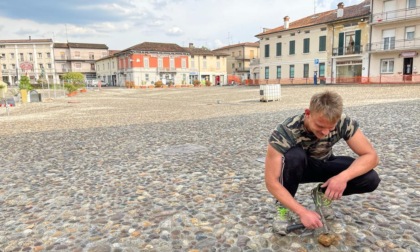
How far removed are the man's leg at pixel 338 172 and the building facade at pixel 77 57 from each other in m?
76.1

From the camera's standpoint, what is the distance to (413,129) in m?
6.68

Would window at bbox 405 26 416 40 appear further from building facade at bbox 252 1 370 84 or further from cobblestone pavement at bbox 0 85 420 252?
cobblestone pavement at bbox 0 85 420 252

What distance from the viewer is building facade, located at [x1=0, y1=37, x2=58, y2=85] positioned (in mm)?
66875

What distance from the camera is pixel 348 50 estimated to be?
32.9 m

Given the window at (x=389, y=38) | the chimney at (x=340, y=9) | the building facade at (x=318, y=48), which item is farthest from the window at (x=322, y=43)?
the window at (x=389, y=38)

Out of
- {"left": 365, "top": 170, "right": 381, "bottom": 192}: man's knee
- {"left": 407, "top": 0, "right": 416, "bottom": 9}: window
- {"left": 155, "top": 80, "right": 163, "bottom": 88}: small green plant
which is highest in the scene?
{"left": 407, "top": 0, "right": 416, "bottom": 9}: window

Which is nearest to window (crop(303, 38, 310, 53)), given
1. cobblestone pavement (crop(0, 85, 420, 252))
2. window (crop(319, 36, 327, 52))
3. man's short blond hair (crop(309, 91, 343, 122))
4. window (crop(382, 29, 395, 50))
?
window (crop(319, 36, 327, 52))

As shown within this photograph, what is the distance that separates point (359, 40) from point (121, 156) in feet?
108

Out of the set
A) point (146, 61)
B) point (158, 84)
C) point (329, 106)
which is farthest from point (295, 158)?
point (146, 61)

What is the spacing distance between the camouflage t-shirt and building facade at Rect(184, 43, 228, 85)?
5421cm

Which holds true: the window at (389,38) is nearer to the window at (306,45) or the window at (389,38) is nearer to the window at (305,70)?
the window at (306,45)

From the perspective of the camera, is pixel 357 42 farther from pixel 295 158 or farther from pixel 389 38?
pixel 295 158

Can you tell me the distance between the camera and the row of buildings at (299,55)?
2900 cm

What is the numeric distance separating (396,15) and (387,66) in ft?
15.7
